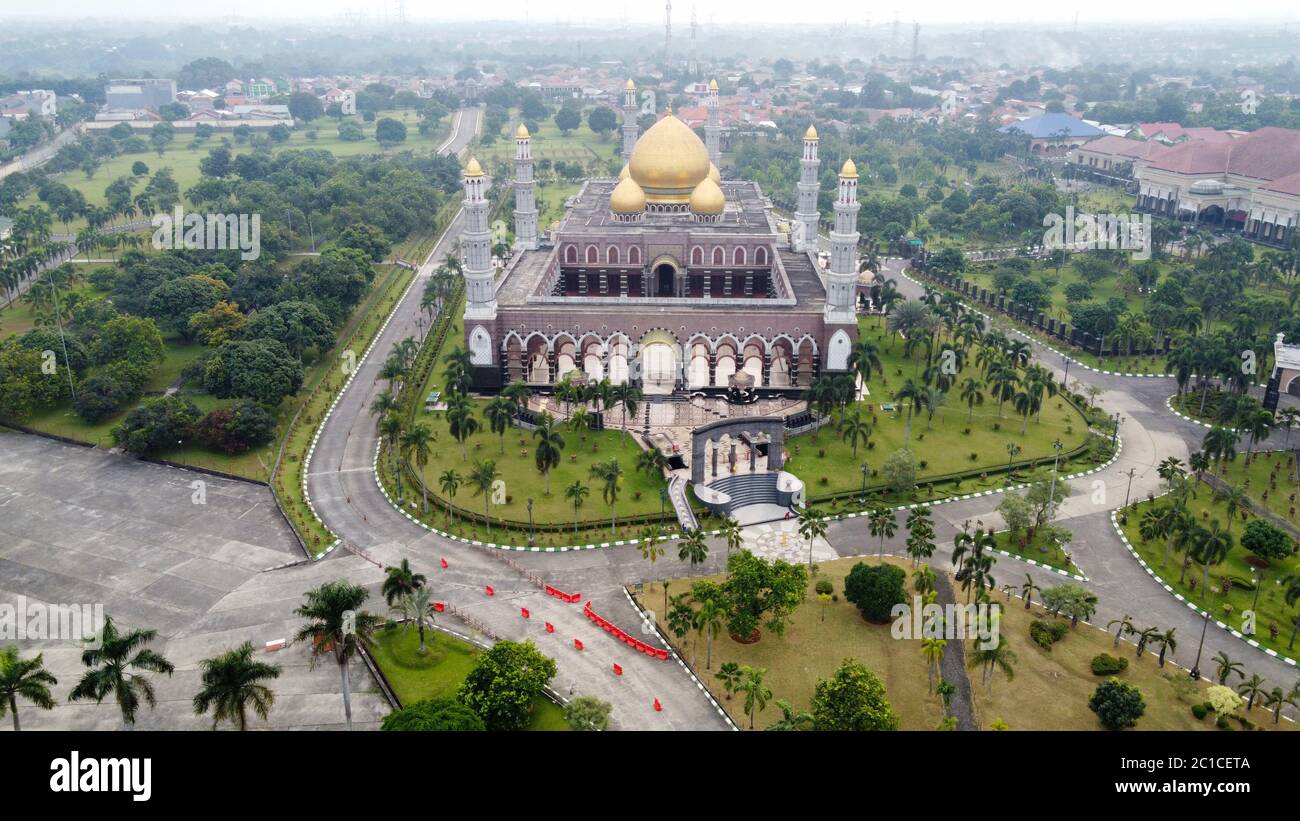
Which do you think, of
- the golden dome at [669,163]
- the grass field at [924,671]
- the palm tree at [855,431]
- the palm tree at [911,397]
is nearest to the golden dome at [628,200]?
the golden dome at [669,163]

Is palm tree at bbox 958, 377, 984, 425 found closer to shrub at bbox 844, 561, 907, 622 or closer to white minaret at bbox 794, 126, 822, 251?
shrub at bbox 844, 561, 907, 622

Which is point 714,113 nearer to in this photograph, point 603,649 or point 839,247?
point 839,247

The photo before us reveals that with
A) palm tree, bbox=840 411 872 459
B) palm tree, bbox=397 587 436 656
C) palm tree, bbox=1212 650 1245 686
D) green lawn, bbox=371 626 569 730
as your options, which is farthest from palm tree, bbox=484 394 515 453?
palm tree, bbox=1212 650 1245 686

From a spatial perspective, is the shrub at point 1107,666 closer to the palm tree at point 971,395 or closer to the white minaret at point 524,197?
the palm tree at point 971,395

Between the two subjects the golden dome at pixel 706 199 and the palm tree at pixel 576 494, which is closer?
the palm tree at pixel 576 494

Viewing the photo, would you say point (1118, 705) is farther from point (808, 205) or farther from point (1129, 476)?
point (808, 205)

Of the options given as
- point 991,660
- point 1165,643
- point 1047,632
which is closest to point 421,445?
point 991,660
